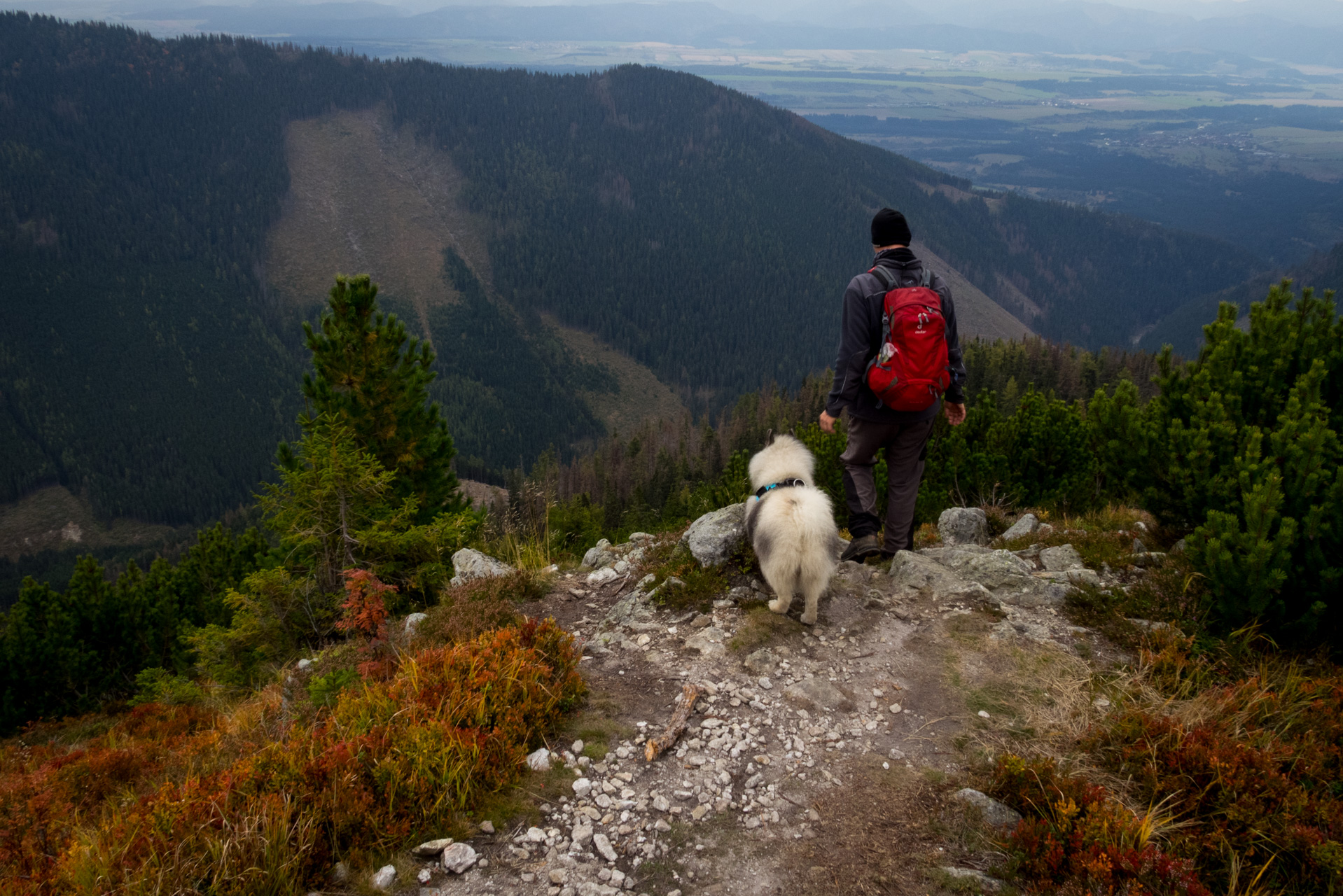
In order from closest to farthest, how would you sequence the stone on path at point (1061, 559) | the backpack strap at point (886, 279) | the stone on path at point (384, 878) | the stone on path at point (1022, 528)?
the stone on path at point (384, 878), the backpack strap at point (886, 279), the stone on path at point (1061, 559), the stone on path at point (1022, 528)

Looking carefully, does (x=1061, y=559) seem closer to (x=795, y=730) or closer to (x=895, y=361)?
(x=895, y=361)

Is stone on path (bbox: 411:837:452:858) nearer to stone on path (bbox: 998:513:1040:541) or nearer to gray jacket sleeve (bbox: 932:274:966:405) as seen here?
gray jacket sleeve (bbox: 932:274:966:405)

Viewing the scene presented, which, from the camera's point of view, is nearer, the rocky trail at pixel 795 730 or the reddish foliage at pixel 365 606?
the rocky trail at pixel 795 730

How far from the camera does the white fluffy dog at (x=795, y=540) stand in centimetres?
627

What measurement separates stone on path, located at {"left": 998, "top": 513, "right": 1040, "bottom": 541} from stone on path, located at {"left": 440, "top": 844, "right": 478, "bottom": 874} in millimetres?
7940

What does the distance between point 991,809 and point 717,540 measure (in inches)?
156

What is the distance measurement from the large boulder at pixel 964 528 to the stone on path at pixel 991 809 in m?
5.47

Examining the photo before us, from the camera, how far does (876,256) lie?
22.1 ft

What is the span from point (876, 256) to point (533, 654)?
4.92 metres

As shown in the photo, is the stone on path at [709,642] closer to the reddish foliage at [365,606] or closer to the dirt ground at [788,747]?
the dirt ground at [788,747]

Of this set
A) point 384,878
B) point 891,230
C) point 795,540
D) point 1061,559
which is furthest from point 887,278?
point 384,878

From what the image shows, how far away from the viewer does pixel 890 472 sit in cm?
767

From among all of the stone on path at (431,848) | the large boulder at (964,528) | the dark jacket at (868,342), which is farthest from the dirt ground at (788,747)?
the large boulder at (964,528)

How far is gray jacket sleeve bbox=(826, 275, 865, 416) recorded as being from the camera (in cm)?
671
